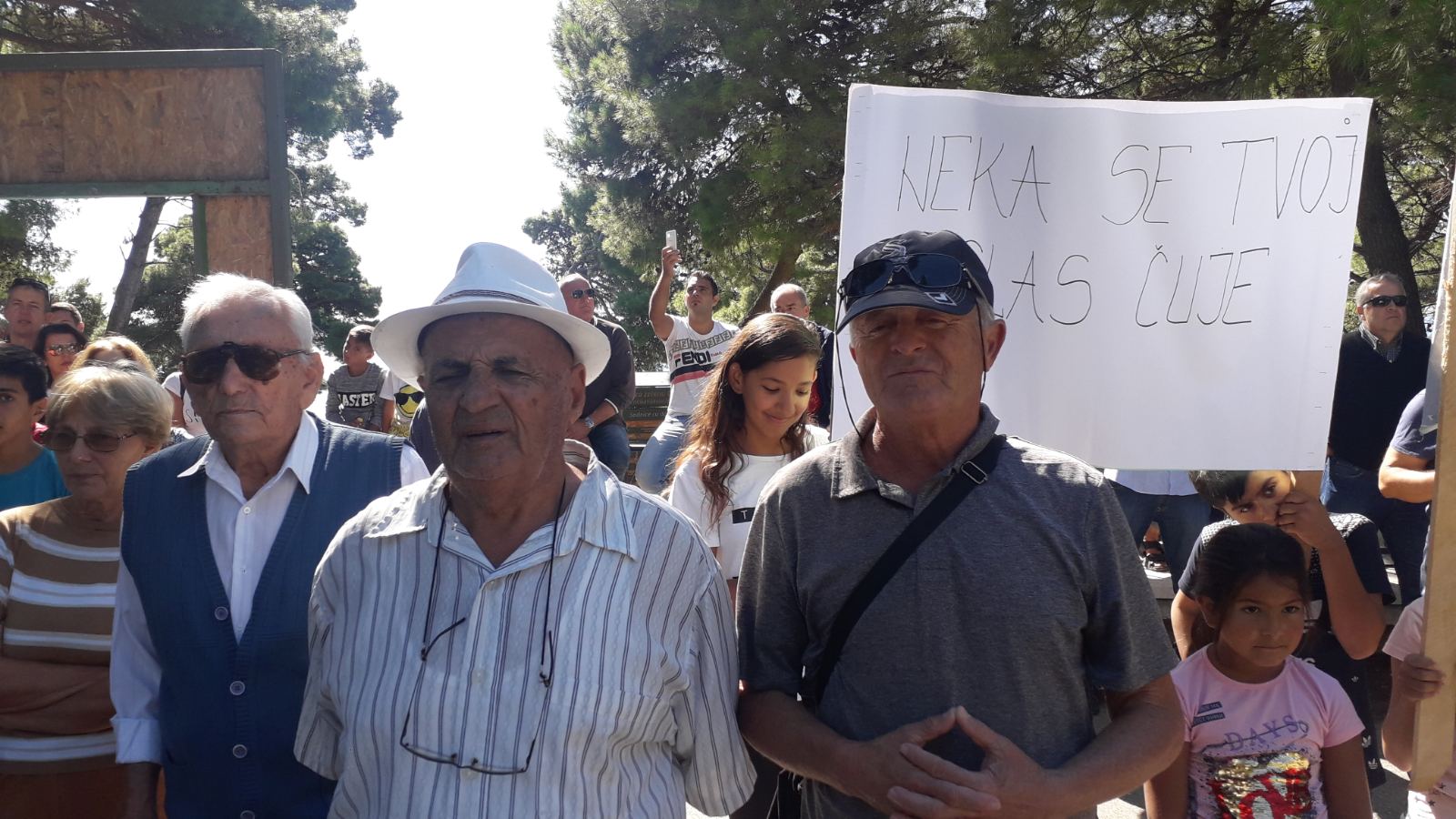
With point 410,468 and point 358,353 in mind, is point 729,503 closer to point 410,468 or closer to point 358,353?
point 410,468

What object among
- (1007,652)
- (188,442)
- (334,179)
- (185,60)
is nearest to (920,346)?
(1007,652)

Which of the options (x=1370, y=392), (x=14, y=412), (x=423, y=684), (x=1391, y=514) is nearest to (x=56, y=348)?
(x=14, y=412)

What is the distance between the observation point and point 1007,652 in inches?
67.4

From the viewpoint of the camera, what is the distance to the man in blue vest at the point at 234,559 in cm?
216

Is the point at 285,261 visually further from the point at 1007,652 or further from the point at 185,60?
the point at 1007,652

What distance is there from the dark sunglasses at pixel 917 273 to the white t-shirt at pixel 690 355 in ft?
14.8

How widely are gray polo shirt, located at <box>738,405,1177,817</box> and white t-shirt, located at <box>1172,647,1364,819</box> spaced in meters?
1.18

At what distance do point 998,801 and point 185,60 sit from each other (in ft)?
16.0

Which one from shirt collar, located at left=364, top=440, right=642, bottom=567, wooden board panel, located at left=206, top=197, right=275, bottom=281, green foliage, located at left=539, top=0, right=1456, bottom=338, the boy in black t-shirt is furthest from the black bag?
green foliage, located at left=539, top=0, right=1456, bottom=338

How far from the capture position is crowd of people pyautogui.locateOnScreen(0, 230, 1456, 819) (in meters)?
1.72

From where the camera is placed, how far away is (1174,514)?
4789 millimetres

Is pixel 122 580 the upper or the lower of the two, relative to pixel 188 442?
lower

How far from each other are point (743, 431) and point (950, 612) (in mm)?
1552

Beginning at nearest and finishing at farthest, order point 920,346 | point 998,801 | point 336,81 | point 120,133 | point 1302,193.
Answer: point 998,801 < point 920,346 < point 1302,193 < point 120,133 < point 336,81
